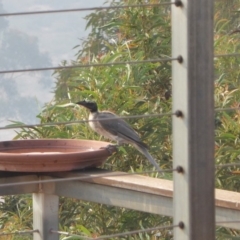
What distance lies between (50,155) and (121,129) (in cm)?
189

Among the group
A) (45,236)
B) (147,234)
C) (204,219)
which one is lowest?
(147,234)

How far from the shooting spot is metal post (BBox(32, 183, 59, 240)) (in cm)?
198

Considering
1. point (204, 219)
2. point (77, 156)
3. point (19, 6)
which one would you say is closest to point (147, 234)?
point (77, 156)

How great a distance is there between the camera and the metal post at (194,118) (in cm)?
132

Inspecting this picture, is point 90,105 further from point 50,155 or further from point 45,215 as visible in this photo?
point 45,215

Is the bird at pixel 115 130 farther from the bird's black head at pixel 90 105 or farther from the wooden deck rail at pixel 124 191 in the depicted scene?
the wooden deck rail at pixel 124 191

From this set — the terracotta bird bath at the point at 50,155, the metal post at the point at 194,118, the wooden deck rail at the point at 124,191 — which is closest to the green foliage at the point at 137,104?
the terracotta bird bath at the point at 50,155

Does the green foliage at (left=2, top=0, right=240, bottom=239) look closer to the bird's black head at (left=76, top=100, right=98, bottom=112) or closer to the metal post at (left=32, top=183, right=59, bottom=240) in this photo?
the bird's black head at (left=76, top=100, right=98, bottom=112)

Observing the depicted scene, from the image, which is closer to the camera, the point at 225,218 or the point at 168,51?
the point at 225,218

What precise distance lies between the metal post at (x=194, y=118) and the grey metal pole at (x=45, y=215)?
685 millimetres

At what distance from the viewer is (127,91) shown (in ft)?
12.4

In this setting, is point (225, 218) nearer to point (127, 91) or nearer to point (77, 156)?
point (77, 156)

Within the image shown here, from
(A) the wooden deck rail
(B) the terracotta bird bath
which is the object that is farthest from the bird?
(A) the wooden deck rail

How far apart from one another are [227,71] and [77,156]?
2024 millimetres
